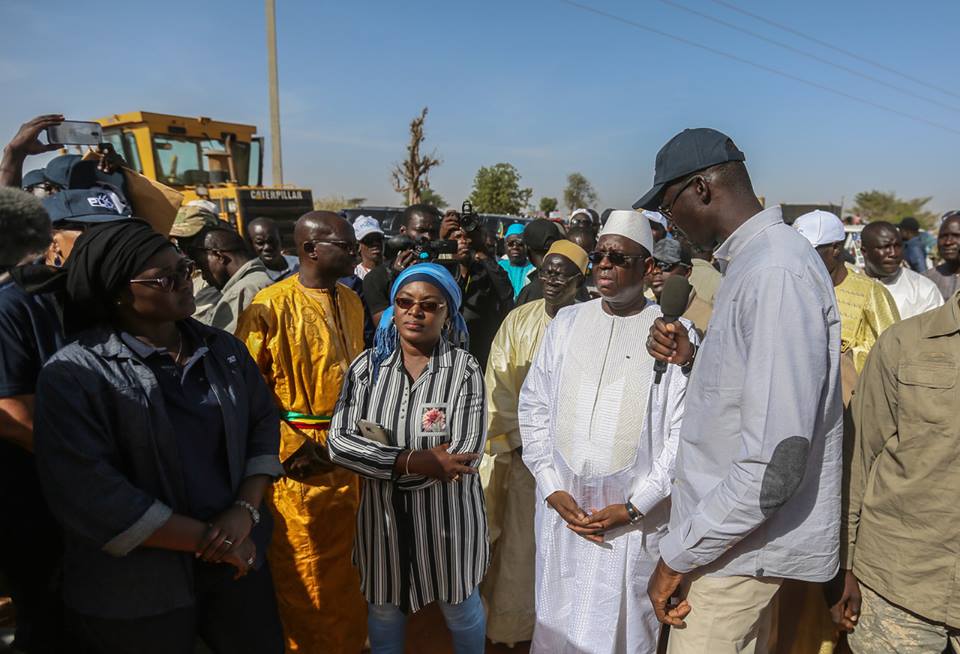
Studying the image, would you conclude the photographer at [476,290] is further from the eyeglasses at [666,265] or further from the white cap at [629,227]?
the white cap at [629,227]

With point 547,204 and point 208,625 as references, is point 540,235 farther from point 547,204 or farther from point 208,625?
point 547,204

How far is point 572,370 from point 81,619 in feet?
6.61

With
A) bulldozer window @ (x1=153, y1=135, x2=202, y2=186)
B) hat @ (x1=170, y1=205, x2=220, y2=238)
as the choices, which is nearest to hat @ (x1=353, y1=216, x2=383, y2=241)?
hat @ (x1=170, y1=205, x2=220, y2=238)

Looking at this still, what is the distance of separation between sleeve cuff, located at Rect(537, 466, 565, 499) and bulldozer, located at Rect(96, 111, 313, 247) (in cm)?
1006

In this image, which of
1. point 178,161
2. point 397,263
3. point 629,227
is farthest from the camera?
point 178,161

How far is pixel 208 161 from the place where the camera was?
1276cm

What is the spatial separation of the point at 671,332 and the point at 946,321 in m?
0.88

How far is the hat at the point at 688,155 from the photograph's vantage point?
1756mm

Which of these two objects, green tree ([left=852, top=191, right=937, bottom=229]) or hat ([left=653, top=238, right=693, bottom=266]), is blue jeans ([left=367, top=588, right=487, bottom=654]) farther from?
green tree ([left=852, top=191, right=937, bottom=229])

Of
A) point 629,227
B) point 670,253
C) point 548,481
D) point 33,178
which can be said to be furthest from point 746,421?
point 33,178

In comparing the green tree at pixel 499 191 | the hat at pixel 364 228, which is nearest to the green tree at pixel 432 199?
the green tree at pixel 499 191

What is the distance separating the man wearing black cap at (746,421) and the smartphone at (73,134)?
2768 millimetres

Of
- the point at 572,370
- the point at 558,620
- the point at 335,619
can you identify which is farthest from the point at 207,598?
the point at 572,370

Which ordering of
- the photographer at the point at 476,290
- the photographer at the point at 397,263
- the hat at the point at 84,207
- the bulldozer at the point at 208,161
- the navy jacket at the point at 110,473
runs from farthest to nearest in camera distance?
the bulldozer at the point at 208,161, the photographer at the point at 476,290, the photographer at the point at 397,263, the hat at the point at 84,207, the navy jacket at the point at 110,473
